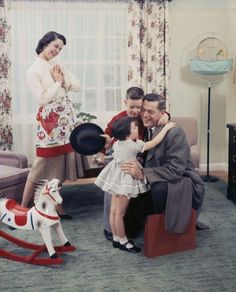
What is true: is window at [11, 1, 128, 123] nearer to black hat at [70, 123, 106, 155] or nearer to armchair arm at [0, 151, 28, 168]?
armchair arm at [0, 151, 28, 168]

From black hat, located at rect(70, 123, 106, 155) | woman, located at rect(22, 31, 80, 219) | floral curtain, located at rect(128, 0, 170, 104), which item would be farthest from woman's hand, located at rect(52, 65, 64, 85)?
floral curtain, located at rect(128, 0, 170, 104)

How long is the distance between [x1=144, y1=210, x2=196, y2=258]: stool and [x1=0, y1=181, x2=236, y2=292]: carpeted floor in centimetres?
5

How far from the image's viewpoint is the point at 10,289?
102 inches

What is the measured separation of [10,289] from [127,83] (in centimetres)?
316

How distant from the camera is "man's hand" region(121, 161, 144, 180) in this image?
2953mm

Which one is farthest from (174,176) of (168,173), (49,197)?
(49,197)

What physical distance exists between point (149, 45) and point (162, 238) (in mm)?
2765

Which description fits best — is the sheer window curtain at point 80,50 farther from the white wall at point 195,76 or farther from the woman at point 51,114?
the woman at point 51,114

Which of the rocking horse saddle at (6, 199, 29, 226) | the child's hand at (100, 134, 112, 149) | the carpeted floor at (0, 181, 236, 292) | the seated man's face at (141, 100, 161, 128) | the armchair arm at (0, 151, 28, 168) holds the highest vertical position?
the seated man's face at (141, 100, 161, 128)

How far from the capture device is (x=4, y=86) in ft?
16.2

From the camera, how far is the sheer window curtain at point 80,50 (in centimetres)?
498

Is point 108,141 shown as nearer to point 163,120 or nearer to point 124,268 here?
point 163,120

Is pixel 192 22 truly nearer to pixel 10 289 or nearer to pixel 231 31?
pixel 231 31

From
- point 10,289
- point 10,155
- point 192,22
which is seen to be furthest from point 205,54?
point 10,289
